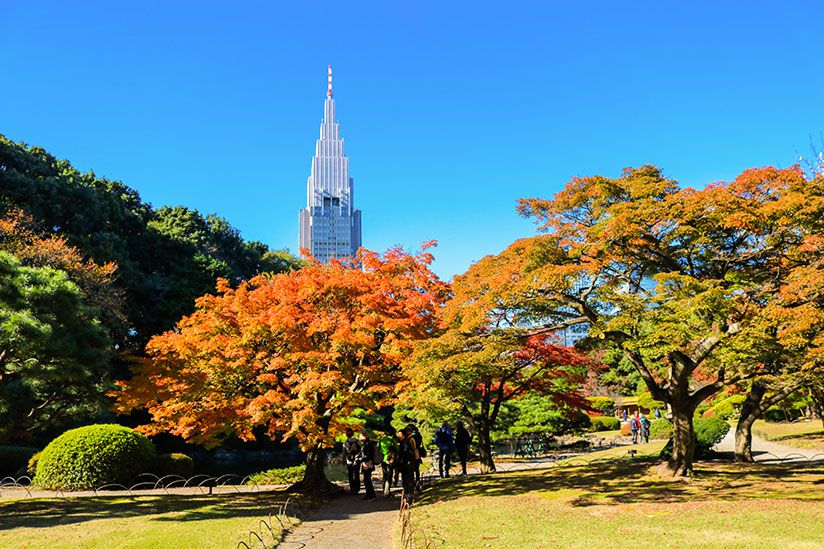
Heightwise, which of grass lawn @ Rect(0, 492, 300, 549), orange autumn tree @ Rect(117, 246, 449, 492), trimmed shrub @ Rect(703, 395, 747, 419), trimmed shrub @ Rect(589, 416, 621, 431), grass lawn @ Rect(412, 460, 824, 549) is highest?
orange autumn tree @ Rect(117, 246, 449, 492)

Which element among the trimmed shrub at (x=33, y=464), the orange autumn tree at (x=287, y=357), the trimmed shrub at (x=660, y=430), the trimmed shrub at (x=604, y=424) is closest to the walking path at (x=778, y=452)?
the trimmed shrub at (x=660, y=430)

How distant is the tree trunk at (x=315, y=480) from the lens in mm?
15609

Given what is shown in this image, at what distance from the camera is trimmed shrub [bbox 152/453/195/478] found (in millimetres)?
18766

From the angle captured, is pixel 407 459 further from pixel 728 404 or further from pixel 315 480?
pixel 728 404

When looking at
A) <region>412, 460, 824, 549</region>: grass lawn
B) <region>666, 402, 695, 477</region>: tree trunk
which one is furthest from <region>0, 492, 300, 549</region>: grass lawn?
<region>666, 402, 695, 477</region>: tree trunk

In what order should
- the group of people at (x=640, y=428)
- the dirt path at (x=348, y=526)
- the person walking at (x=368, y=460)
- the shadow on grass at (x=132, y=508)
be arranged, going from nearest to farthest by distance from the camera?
1. the dirt path at (x=348, y=526)
2. the shadow on grass at (x=132, y=508)
3. the person walking at (x=368, y=460)
4. the group of people at (x=640, y=428)

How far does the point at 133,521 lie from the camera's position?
11.0 metres

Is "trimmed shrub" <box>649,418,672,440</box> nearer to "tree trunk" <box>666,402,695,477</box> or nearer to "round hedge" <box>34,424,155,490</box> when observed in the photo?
"tree trunk" <box>666,402,695,477</box>

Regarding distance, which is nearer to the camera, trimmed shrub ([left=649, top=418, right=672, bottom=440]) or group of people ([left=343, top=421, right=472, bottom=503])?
group of people ([left=343, top=421, right=472, bottom=503])

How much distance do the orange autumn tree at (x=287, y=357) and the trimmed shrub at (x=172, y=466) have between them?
4.42 metres

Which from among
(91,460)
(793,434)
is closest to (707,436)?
(793,434)

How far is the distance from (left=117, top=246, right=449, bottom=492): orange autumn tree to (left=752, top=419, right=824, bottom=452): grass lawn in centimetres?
1834

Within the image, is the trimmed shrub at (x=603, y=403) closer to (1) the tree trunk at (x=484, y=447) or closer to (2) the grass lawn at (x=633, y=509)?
(1) the tree trunk at (x=484, y=447)

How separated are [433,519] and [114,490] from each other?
10464 mm
